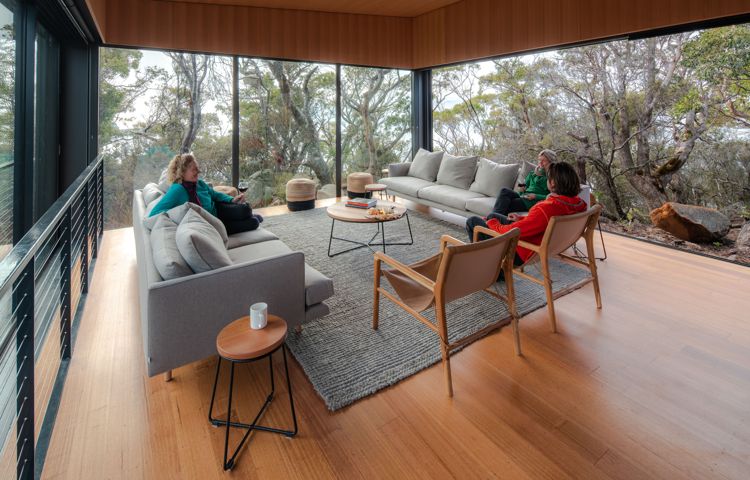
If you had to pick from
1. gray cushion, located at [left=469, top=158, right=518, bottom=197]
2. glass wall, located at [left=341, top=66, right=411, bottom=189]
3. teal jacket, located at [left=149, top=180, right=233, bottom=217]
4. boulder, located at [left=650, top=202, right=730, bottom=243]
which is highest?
glass wall, located at [left=341, top=66, right=411, bottom=189]

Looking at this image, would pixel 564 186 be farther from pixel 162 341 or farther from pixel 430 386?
pixel 162 341

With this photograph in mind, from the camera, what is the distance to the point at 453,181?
5.43 m

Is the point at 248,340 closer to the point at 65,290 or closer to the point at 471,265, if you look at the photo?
the point at 471,265

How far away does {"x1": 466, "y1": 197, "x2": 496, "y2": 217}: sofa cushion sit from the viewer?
4.41 metres

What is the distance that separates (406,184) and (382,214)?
219 cm

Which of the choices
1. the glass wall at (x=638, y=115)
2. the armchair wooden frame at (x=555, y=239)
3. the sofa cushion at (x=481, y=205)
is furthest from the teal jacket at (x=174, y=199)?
the glass wall at (x=638, y=115)

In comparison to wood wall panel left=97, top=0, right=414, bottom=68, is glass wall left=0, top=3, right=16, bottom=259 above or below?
below

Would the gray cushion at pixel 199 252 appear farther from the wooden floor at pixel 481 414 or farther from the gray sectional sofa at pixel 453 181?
the gray sectional sofa at pixel 453 181

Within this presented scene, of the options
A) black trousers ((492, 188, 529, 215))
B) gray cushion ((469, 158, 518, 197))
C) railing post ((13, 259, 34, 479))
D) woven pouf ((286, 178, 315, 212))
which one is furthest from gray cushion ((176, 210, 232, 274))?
woven pouf ((286, 178, 315, 212))

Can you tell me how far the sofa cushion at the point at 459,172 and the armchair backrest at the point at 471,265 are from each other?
3341 mm

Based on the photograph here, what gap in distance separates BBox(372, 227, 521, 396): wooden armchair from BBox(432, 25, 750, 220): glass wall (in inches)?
130

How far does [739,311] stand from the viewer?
9.07ft

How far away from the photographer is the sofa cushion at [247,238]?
9.68ft

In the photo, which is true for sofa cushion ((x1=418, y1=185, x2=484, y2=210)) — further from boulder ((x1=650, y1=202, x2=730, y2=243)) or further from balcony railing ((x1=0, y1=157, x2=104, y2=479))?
balcony railing ((x1=0, y1=157, x2=104, y2=479))
